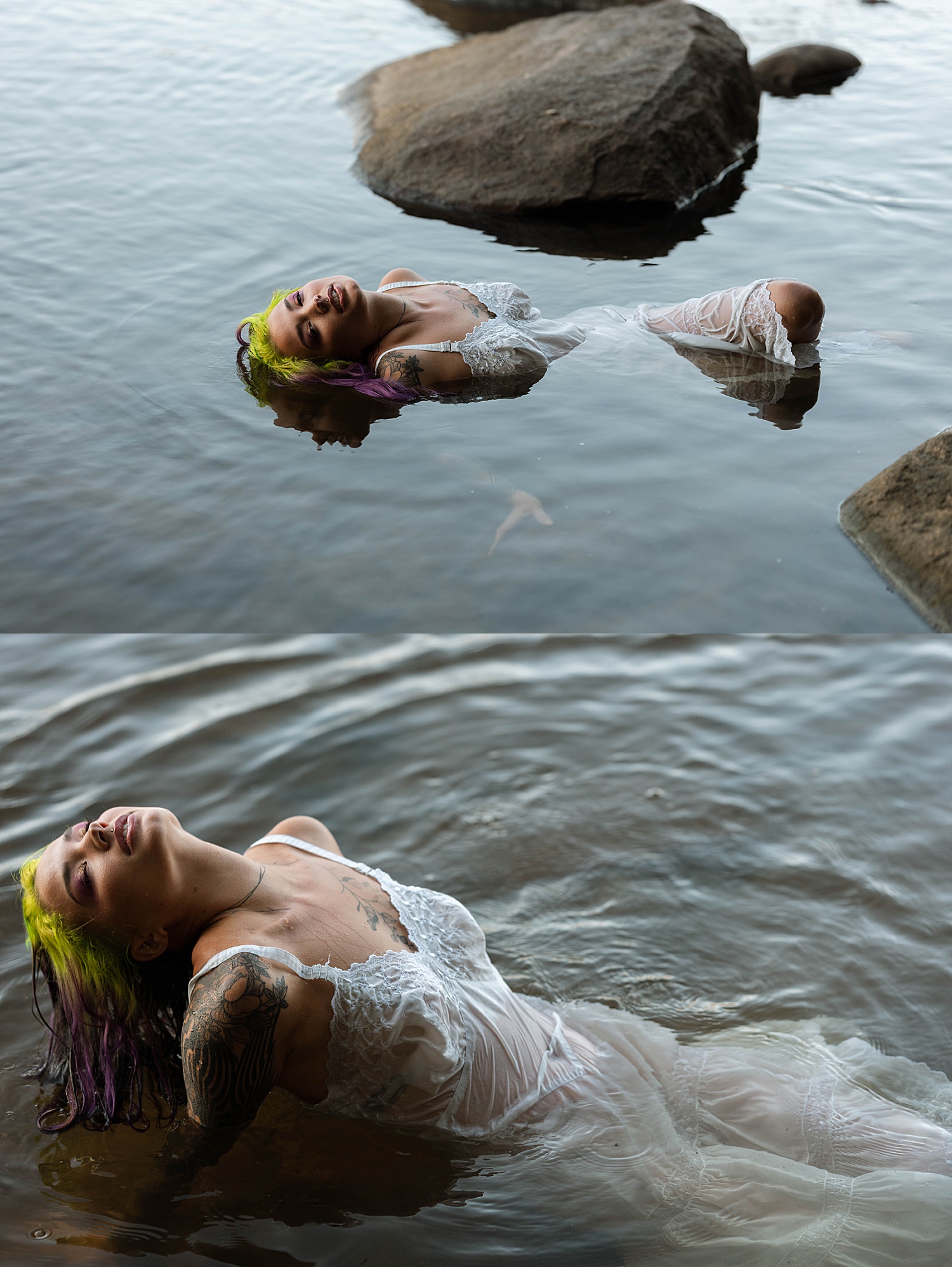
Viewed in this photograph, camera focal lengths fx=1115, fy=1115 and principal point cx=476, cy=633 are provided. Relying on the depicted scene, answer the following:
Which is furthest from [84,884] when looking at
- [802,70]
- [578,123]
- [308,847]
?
[802,70]

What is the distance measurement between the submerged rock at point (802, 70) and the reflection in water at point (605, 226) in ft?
11.3

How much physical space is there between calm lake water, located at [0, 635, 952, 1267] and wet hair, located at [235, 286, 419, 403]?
128cm

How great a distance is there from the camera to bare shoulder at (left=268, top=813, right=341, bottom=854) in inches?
150

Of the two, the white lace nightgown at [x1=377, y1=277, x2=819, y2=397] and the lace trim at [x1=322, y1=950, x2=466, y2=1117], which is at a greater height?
the white lace nightgown at [x1=377, y1=277, x2=819, y2=397]

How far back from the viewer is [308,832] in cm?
384

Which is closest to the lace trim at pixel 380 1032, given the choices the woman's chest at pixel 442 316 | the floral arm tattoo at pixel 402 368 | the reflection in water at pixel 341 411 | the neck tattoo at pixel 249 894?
the neck tattoo at pixel 249 894

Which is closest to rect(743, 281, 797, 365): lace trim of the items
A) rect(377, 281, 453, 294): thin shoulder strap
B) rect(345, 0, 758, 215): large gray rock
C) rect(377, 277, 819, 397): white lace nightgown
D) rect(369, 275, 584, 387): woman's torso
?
rect(377, 277, 819, 397): white lace nightgown

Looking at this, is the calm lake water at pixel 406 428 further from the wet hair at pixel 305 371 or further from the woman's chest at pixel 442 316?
the woman's chest at pixel 442 316

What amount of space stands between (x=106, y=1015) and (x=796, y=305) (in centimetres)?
430

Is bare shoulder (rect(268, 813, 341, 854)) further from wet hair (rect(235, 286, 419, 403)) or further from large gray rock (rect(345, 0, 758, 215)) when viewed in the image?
large gray rock (rect(345, 0, 758, 215))

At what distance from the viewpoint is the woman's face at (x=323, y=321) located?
5.33m

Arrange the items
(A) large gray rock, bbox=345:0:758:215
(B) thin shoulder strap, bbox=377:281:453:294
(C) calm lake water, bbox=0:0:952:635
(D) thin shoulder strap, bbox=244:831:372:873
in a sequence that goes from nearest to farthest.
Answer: (D) thin shoulder strap, bbox=244:831:372:873 → (C) calm lake water, bbox=0:0:952:635 → (B) thin shoulder strap, bbox=377:281:453:294 → (A) large gray rock, bbox=345:0:758:215

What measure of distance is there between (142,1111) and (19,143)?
7.87 m

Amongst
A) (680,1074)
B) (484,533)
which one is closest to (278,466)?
(484,533)
